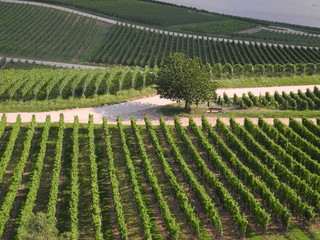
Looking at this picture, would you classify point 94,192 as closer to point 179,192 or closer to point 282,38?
point 179,192

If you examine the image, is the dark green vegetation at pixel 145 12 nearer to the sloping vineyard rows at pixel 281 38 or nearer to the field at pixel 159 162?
the sloping vineyard rows at pixel 281 38

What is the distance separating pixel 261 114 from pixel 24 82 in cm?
3090

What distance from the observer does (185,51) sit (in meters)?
94.2

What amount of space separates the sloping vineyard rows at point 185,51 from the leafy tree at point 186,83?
2940cm

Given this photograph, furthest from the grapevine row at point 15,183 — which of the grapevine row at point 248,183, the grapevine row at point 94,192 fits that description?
the grapevine row at point 248,183

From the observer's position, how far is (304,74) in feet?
221

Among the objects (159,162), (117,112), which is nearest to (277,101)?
(117,112)

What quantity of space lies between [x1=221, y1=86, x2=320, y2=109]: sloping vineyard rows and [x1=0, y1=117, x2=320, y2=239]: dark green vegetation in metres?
6.88

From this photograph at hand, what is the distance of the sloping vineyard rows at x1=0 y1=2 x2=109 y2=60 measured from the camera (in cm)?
9525

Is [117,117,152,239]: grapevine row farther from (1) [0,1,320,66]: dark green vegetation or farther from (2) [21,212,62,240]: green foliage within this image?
(1) [0,1,320,66]: dark green vegetation

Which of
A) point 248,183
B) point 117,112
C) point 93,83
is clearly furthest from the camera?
point 93,83

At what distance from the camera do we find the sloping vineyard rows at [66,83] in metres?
57.1

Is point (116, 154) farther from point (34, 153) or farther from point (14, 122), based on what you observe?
point (14, 122)

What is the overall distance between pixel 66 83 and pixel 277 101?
2726 centimetres
